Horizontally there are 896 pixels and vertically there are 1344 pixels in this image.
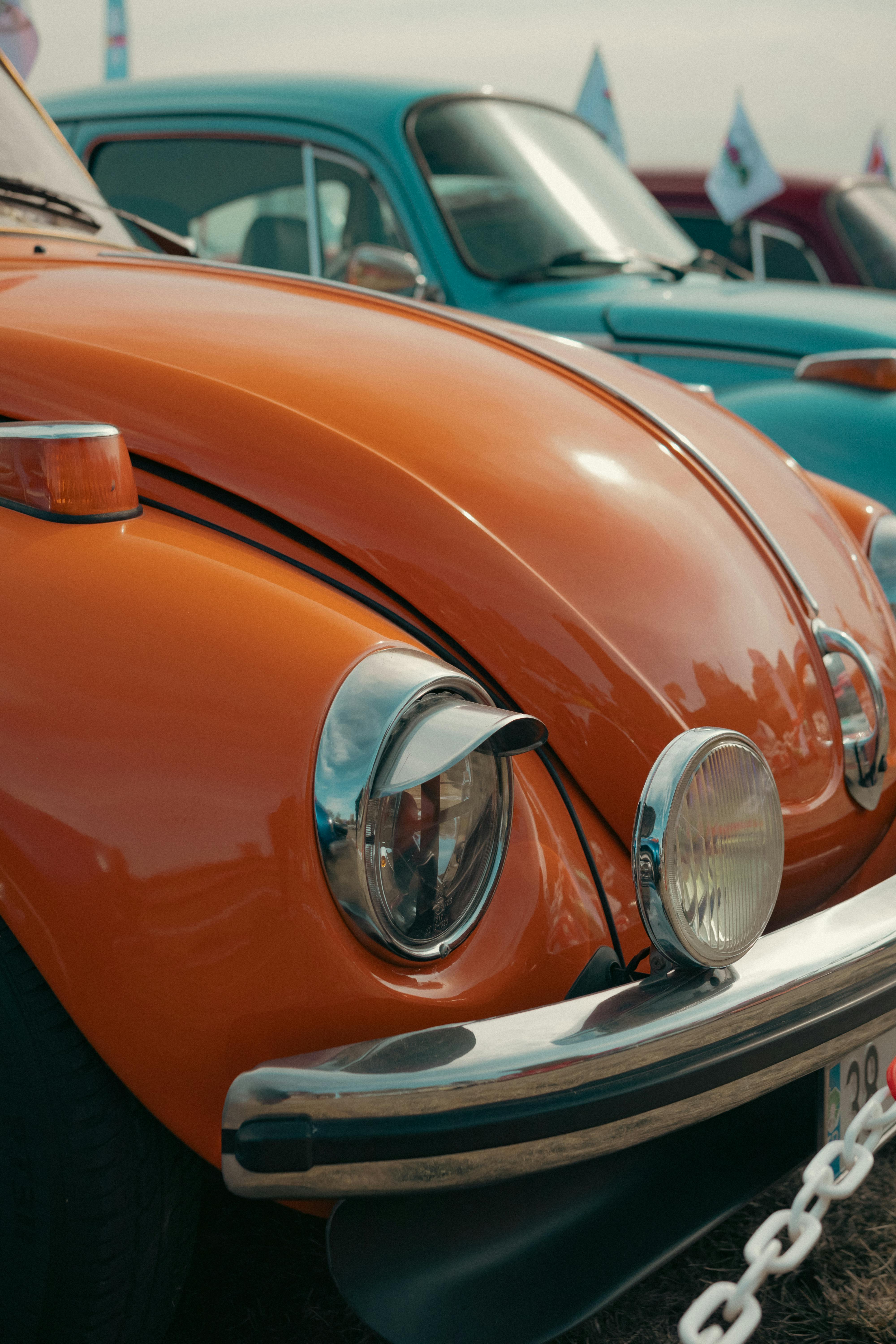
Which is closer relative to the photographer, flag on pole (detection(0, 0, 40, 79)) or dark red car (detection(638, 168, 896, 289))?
flag on pole (detection(0, 0, 40, 79))

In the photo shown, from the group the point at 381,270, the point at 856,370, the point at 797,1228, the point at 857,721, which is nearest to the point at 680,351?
the point at 856,370

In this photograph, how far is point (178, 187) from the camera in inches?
169

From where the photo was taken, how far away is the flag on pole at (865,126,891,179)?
941 cm

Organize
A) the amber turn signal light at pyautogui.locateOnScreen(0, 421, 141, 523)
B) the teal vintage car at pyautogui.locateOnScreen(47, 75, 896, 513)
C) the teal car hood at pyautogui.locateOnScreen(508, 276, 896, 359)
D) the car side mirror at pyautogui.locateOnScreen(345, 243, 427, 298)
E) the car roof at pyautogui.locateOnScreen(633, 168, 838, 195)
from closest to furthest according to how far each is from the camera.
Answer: the amber turn signal light at pyautogui.locateOnScreen(0, 421, 141, 523)
the car side mirror at pyautogui.locateOnScreen(345, 243, 427, 298)
the teal car hood at pyautogui.locateOnScreen(508, 276, 896, 359)
the teal vintage car at pyautogui.locateOnScreen(47, 75, 896, 513)
the car roof at pyautogui.locateOnScreen(633, 168, 838, 195)

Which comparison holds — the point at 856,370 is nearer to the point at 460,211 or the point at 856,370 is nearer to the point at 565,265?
the point at 565,265

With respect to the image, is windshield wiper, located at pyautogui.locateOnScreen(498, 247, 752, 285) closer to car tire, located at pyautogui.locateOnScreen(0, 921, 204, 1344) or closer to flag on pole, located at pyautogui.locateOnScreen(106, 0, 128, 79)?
car tire, located at pyautogui.locateOnScreen(0, 921, 204, 1344)

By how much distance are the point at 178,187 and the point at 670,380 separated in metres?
2.72

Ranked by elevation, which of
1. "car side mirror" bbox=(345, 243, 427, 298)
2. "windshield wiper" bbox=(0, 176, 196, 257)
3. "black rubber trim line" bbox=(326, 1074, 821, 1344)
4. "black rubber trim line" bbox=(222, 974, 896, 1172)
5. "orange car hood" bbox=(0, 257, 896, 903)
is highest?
"windshield wiper" bbox=(0, 176, 196, 257)

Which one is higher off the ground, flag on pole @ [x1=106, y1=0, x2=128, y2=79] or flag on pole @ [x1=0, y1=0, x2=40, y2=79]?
flag on pole @ [x1=106, y1=0, x2=128, y2=79]

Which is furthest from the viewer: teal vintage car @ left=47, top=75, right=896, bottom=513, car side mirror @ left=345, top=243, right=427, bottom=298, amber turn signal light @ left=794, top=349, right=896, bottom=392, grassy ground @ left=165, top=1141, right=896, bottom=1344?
teal vintage car @ left=47, top=75, right=896, bottom=513

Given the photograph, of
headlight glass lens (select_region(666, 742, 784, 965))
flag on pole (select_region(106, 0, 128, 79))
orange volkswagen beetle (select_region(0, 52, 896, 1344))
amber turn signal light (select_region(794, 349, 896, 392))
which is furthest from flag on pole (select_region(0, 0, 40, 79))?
flag on pole (select_region(106, 0, 128, 79))

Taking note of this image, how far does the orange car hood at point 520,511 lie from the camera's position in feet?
4.90

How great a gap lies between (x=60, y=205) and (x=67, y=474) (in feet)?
4.69

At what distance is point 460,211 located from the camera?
3959 mm
